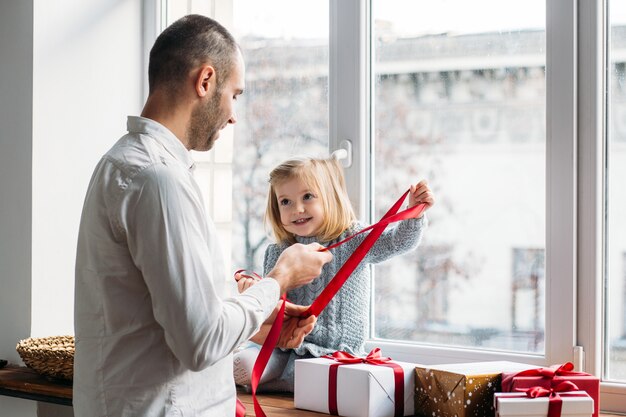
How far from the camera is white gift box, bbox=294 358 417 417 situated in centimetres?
207

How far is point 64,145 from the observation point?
8.93 ft

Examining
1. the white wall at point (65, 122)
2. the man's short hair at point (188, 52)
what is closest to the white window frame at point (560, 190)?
the man's short hair at point (188, 52)

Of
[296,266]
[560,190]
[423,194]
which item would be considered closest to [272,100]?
[423,194]

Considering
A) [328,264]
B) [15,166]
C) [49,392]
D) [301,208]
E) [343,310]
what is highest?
[15,166]

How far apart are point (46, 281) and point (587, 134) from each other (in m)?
1.69

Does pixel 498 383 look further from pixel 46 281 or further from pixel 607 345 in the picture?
pixel 46 281

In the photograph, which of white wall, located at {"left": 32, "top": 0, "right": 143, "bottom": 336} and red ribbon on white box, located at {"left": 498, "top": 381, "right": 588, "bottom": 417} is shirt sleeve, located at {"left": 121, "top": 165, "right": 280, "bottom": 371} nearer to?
red ribbon on white box, located at {"left": 498, "top": 381, "right": 588, "bottom": 417}

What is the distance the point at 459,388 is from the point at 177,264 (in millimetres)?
877

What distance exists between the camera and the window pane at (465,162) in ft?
7.82

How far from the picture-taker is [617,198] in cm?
225

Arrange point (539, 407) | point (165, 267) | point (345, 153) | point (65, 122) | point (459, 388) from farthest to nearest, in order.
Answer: point (65, 122) < point (345, 153) < point (459, 388) < point (539, 407) < point (165, 267)

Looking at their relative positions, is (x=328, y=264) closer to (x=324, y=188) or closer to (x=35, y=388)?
(x=324, y=188)

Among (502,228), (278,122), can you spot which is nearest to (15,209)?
(278,122)

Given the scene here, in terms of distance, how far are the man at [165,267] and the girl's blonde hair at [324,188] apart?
0.76 metres
